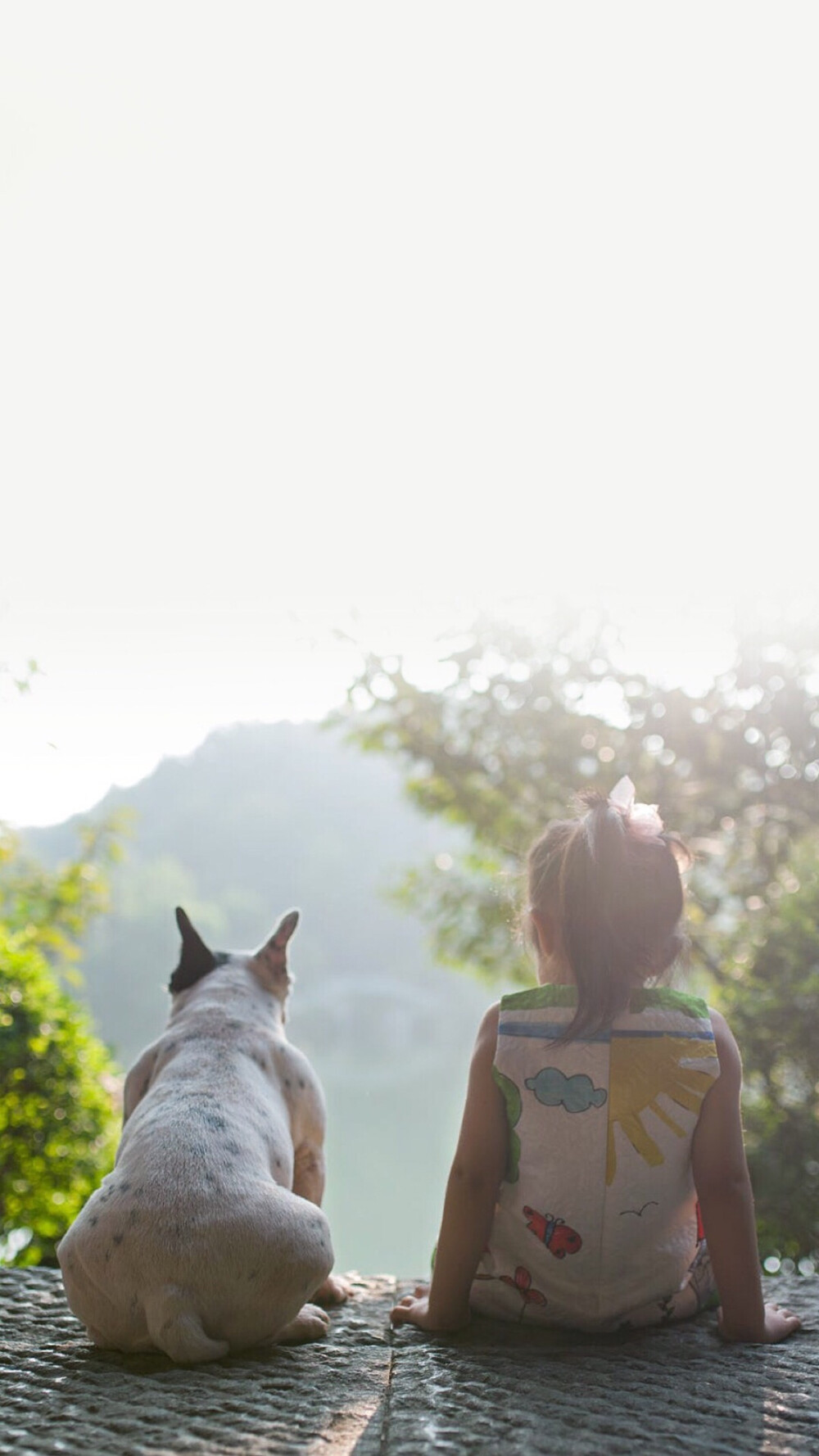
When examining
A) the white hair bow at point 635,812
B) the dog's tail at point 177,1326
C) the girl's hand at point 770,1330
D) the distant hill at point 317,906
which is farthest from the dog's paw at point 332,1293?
the distant hill at point 317,906

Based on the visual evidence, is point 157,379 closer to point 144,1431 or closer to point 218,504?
point 218,504

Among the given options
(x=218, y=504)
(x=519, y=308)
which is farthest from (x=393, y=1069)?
(x=519, y=308)

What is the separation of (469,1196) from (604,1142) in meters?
0.27

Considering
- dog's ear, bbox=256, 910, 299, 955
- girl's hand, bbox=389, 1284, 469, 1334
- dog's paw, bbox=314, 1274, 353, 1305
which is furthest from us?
dog's ear, bbox=256, 910, 299, 955

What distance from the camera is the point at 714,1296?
2195 millimetres

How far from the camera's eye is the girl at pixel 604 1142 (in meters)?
2.00

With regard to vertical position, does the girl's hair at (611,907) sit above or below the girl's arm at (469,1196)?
above

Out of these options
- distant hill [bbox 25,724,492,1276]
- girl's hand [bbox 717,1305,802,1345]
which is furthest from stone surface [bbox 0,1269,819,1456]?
distant hill [bbox 25,724,492,1276]

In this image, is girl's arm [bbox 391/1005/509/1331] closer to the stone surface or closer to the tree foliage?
the stone surface

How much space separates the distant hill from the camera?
17.4ft

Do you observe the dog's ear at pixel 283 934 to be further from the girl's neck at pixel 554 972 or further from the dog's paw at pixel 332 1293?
the girl's neck at pixel 554 972

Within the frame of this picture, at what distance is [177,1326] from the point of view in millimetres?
1767

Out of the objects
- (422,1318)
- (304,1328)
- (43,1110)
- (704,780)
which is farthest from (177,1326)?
(704,780)

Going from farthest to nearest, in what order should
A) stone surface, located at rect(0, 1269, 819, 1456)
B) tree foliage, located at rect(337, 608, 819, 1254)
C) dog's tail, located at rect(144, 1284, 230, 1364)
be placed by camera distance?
tree foliage, located at rect(337, 608, 819, 1254) → dog's tail, located at rect(144, 1284, 230, 1364) → stone surface, located at rect(0, 1269, 819, 1456)
